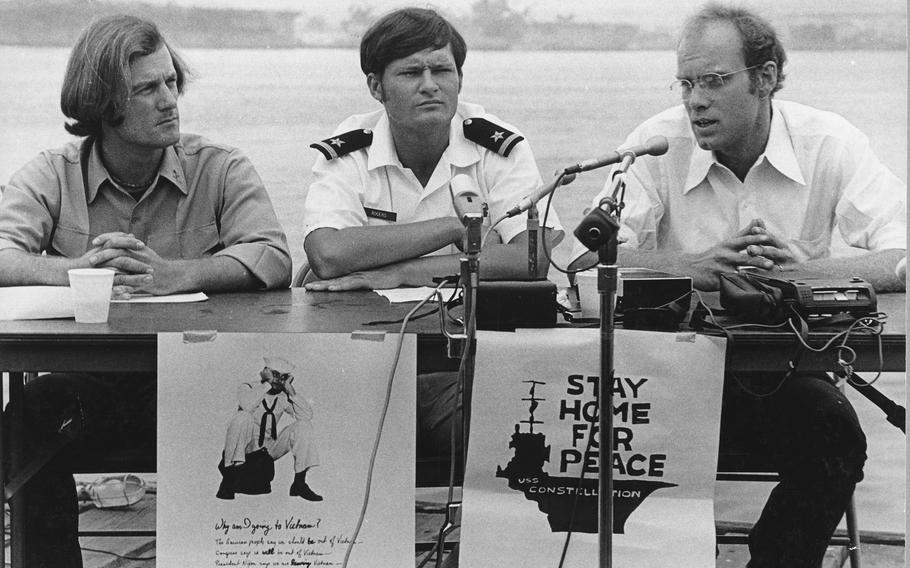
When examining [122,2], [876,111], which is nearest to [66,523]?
[122,2]

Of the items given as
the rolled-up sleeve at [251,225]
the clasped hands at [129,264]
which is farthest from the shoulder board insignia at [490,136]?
the clasped hands at [129,264]

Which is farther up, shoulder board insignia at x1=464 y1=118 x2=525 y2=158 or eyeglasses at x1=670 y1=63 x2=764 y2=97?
eyeglasses at x1=670 y1=63 x2=764 y2=97

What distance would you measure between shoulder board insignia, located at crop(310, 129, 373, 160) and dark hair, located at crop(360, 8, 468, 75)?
18cm

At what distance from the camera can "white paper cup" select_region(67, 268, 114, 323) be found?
2.27 m

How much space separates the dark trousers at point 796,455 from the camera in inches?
92.7

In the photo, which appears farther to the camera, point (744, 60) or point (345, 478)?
point (744, 60)

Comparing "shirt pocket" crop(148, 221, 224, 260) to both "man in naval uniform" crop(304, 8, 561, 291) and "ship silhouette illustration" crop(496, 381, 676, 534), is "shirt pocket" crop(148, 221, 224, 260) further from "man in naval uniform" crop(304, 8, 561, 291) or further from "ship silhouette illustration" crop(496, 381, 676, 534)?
"ship silhouette illustration" crop(496, 381, 676, 534)

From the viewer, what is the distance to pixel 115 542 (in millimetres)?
3342

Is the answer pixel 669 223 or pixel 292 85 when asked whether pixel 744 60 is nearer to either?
pixel 669 223

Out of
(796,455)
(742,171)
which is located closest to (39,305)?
(796,455)

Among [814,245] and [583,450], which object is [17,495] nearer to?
[583,450]

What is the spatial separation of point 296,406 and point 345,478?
0.17 meters

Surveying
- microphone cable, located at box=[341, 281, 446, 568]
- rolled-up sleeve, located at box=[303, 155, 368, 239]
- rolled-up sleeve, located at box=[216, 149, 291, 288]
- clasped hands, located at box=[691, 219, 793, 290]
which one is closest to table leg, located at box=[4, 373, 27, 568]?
rolled-up sleeve, located at box=[216, 149, 291, 288]

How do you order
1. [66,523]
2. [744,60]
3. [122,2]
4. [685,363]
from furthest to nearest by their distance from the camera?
[122,2] → [744,60] → [66,523] → [685,363]
